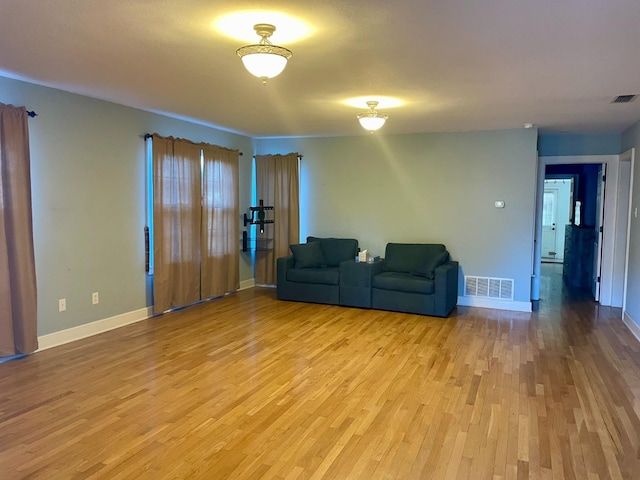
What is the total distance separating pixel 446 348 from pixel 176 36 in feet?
11.5

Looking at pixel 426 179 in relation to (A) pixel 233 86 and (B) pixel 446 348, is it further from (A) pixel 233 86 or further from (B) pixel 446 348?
(A) pixel 233 86

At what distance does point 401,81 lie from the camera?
12.3 feet

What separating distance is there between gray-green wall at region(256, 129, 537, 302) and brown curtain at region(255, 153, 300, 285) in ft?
0.58

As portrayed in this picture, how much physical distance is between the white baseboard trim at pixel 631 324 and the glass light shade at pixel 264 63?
15.0 ft

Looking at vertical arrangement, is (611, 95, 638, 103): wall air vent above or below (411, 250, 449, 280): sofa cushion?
above

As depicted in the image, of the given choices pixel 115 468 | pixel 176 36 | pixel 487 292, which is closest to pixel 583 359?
pixel 487 292

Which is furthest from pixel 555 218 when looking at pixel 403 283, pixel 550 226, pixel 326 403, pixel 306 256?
pixel 326 403

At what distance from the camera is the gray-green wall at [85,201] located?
4.15 m

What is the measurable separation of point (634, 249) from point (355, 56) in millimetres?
4361

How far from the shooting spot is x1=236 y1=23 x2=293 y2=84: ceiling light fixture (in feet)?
8.77

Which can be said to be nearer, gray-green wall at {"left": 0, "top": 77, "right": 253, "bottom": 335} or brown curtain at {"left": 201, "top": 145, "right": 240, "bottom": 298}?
gray-green wall at {"left": 0, "top": 77, "right": 253, "bottom": 335}

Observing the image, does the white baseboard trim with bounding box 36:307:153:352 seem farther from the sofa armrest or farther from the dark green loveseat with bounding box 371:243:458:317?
the sofa armrest

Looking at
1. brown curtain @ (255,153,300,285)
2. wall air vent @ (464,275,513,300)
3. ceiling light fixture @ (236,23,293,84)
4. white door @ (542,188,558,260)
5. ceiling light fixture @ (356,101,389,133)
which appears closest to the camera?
ceiling light fixture @ (236,23,293,84)

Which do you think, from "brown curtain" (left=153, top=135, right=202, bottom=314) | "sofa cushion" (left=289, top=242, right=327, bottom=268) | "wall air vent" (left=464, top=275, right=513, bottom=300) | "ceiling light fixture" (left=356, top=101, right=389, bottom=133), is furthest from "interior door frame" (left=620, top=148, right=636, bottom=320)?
"brown curtain" (left=153, top=135, right=202, bottom=314)
